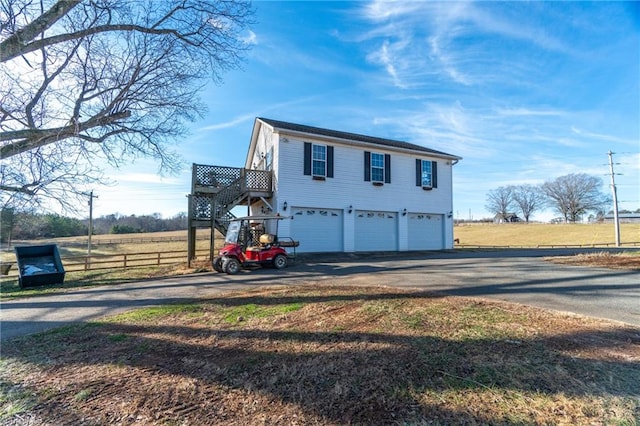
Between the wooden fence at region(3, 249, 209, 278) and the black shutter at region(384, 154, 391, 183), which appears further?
the black shutter at region(384, 154, 391, 183)

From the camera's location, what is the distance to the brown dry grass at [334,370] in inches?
98.3

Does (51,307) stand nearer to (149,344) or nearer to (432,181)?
(149,344)

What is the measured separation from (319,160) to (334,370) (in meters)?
13.6

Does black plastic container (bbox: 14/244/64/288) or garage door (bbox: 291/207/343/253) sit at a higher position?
garage door (bbox: 291/207/343/253)

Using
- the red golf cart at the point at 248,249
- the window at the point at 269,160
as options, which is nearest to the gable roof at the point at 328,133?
the window at the point at 269,160

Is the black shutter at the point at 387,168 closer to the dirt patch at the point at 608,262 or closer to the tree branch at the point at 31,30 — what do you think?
the dirt patch at the point at 608,262

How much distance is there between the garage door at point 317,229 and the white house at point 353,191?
5cm

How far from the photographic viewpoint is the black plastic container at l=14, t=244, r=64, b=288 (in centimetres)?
1012

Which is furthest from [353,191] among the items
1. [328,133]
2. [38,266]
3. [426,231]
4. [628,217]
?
[628,217]

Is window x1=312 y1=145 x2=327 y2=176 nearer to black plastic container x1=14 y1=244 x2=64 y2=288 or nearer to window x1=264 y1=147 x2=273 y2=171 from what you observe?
window x1=264 y1=147 x2=273 y2=171

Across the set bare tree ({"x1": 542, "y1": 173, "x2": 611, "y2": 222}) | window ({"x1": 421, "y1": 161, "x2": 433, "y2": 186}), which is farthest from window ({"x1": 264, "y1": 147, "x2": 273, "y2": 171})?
bare tree ({"x1": 542, "y1": 173, "x2": 611, "y2": 222})

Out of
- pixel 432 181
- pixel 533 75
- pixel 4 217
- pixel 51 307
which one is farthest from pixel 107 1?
pixel 432 181

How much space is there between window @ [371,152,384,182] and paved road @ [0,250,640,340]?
7457mm

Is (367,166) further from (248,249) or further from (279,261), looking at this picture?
(248,249)
